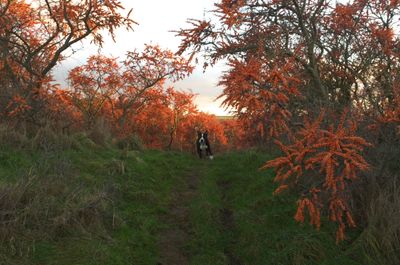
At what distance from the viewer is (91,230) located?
5.62 metres

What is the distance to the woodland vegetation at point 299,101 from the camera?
4.67 meters

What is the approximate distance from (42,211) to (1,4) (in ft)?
37.0

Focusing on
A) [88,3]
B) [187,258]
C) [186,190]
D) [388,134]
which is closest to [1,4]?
[88,3]

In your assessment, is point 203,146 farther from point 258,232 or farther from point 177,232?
point 258,232

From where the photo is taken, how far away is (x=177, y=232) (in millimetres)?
6793

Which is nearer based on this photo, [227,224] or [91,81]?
[227,224]

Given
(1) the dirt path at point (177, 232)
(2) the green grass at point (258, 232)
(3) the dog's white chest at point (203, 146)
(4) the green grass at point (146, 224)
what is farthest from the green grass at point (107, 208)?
(3) the dog's white chest at point (203, 146)

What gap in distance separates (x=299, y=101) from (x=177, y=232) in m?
3.35

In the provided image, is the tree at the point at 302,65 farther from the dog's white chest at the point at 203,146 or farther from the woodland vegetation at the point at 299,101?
the dog's white chest at the point at 203,146

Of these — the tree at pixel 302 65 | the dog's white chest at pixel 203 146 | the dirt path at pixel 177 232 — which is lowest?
the dirt path at pixel 177 232

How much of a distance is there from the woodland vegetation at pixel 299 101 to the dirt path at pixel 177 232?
54.4 inches

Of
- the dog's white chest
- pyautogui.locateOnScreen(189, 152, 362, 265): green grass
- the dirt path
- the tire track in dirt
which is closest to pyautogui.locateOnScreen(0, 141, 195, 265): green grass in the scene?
the dirt path

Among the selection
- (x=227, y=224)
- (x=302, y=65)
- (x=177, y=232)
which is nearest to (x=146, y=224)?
(x=177, y=232)

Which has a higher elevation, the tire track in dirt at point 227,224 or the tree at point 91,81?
the tree at point 91,81
